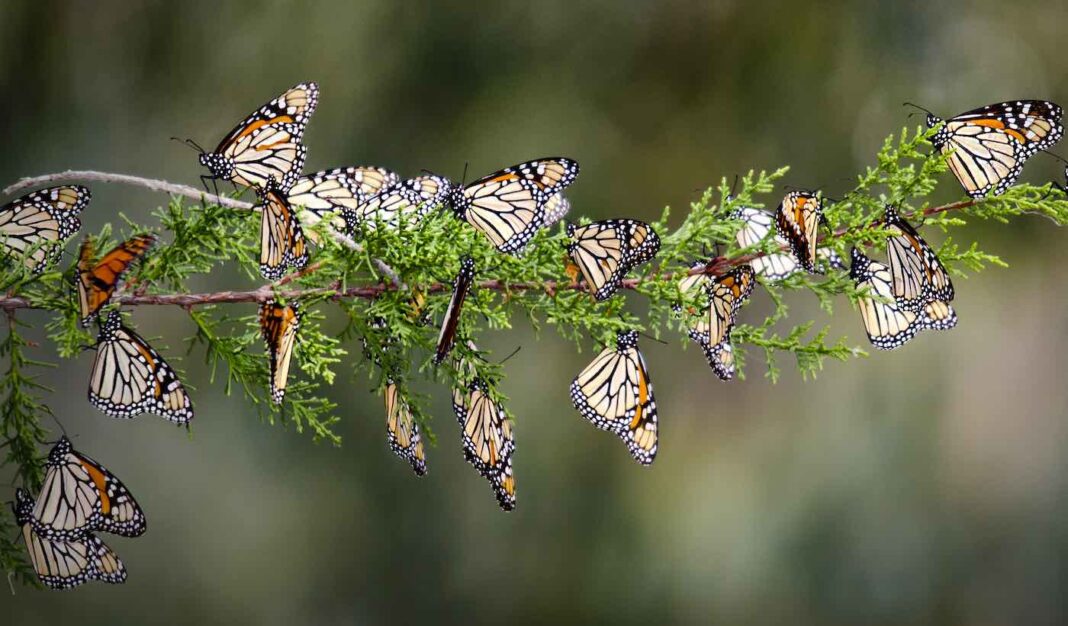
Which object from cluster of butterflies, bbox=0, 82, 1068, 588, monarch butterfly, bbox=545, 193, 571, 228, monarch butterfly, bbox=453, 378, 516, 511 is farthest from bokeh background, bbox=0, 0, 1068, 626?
monarch butterfly, bbox=453, 378, 516, 511

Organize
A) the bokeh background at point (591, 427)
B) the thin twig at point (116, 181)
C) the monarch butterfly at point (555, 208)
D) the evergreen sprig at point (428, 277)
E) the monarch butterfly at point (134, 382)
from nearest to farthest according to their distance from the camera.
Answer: the thin twig at point (116, 181)
the evergreen sprig at point (428, 277)
the monarch butterfly at point (134, 382)
the monarch butterfly at point (555, 208)
the bokeh background at point (591, 427)

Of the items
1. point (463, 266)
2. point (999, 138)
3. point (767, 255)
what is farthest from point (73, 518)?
point (999, 138)

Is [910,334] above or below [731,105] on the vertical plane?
below

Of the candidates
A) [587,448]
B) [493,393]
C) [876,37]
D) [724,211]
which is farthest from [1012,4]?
[493,393]

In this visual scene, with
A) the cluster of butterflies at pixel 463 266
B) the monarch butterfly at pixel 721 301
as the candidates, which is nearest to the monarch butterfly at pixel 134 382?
A: the cluster of butterflies at pixel 463 266

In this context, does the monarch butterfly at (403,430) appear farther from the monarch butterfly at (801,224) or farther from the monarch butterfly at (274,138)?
the monarch butterfly at (801,224)

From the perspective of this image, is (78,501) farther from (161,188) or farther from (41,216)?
(161,188)

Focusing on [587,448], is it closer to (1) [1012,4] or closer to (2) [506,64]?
(2) [506,64]
